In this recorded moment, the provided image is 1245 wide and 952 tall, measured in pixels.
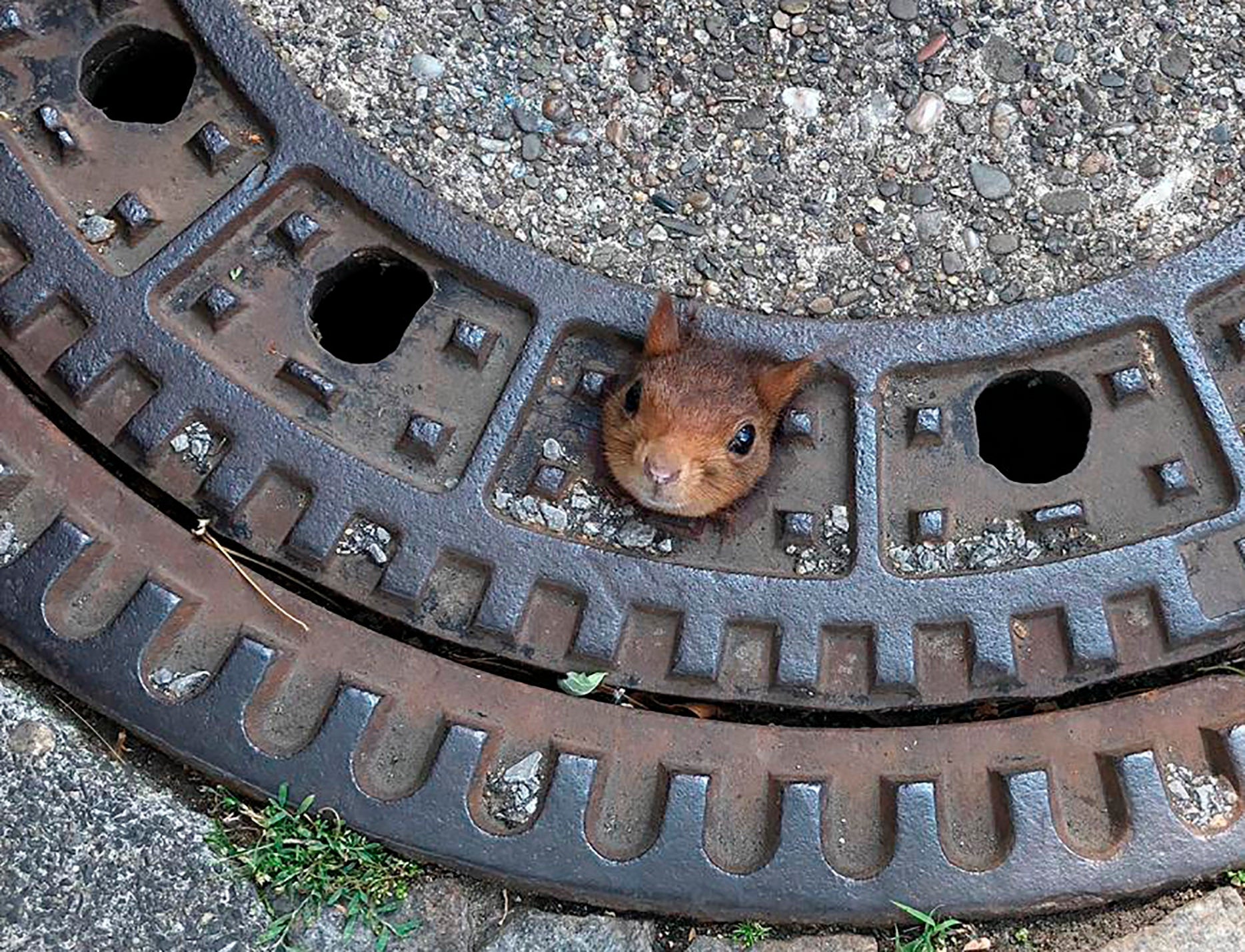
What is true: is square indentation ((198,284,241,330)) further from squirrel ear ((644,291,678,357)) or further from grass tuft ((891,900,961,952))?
grass tuft ((891,900,961,952))

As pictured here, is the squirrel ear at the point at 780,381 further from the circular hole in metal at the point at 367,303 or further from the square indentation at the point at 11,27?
the square indentation at the point at 11,27

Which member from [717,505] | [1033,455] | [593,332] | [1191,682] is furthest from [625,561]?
[1191,682]

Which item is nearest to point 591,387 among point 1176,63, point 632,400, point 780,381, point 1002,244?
point 632,400

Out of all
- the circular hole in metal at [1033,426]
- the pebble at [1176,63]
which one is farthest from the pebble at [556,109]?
the pebble at [1176,63]

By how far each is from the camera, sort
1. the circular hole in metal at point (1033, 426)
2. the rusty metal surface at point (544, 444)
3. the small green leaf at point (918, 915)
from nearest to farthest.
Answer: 1. the small green leaf at point (918, 915)
2. the rusty metal surface at point (544, 444)
3. the circular hole in metal at point (1033, 426)

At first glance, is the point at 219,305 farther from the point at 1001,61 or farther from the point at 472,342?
the point at 1001,61

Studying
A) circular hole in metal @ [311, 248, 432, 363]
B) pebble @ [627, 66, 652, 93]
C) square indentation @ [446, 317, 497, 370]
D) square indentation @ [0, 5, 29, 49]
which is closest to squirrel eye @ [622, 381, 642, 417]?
square indentation @ [446, 317, 497, 370]
